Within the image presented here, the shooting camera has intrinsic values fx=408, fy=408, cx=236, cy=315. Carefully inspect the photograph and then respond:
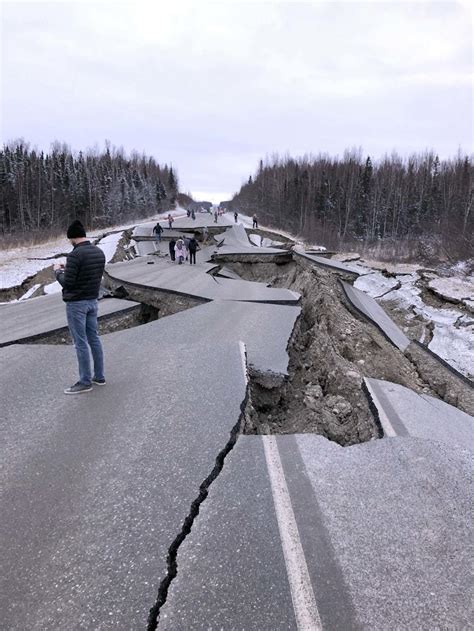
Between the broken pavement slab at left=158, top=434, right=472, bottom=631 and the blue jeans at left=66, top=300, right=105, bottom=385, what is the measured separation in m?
2.13

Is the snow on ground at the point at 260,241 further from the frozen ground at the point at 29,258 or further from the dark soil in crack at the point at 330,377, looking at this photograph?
the dark soil in crack at the point at 330,377

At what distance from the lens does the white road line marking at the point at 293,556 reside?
6.86ft

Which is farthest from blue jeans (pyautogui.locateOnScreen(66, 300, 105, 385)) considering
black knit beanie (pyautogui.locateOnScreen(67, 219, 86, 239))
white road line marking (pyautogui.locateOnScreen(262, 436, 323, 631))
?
white road line marking (pyautogui.locateOnScreen(262, 436, 323, 631))

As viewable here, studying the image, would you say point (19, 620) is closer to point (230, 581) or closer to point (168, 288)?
point (230, 581)

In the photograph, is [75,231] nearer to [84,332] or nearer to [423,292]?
[84,332]

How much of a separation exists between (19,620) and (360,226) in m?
68.3

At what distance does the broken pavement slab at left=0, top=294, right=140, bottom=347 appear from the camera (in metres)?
7.18

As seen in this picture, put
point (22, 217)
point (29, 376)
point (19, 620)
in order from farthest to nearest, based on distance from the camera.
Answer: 1. point (22, 217)
2. point (29, 376)
3. point (19, 620)

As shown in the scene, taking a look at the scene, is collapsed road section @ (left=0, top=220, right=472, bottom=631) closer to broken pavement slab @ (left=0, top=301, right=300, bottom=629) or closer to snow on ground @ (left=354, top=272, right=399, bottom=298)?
broken pavement slab @ (left=0, top=301, right=300, bottom=629)

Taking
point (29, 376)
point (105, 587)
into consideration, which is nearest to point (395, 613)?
point (105, 587)

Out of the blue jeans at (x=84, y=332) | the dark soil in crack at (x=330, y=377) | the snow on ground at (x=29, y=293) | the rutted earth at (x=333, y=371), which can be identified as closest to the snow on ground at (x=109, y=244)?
the snow on ground at (x=29, y=293)

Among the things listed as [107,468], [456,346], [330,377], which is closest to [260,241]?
[456,346]

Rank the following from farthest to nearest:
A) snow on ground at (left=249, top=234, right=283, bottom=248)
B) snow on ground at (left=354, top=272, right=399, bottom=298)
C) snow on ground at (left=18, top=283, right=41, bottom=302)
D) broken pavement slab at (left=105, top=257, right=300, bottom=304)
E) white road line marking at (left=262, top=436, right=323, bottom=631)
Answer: snow on ground at (left=249, top=234, right=283, bottom=248) < snow on ground at (left=354, top=272, right=399, bottom=298) < snow on ground at (left=18, top=283, right=41, bottom=302) < broken pavement slab at (left=105, top=257, right=300, bottom=304) < white road line marking at (left=262, top=436, right=323, bottom=631)

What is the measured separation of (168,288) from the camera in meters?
11.3
